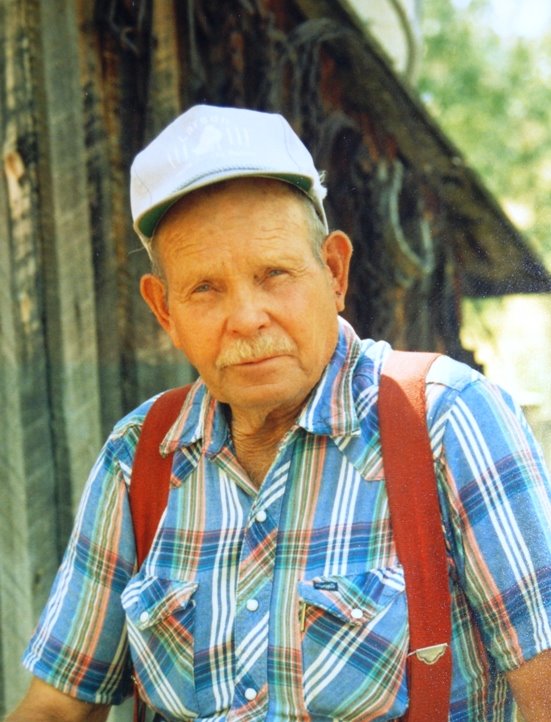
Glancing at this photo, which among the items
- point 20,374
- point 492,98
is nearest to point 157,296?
point 20,374

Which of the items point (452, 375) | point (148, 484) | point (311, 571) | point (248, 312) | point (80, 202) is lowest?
point (311, 571)

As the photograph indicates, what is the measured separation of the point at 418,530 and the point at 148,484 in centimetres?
47

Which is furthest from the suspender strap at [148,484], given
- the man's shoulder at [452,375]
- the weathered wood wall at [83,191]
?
the weathered wood wall at [83,191]

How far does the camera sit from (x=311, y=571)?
147cm

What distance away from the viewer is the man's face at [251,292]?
5.02 ft

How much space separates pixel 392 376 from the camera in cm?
155

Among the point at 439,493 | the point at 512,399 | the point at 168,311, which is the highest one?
the point at 168,311

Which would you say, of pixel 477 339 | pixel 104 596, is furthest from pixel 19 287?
pixel 477 339

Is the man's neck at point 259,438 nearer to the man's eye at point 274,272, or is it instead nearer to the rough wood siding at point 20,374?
the man's eye at point 274,272

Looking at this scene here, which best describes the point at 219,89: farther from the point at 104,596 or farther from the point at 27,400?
the point at 104,596

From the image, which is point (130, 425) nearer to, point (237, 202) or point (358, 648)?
point (237, 202)

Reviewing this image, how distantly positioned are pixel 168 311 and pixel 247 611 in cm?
49

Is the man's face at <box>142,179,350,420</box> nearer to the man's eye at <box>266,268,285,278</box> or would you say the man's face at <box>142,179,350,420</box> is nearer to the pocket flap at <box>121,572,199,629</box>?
the man's eye at <box>266,268,285,278</box>

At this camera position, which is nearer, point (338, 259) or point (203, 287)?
point (203, 287)
